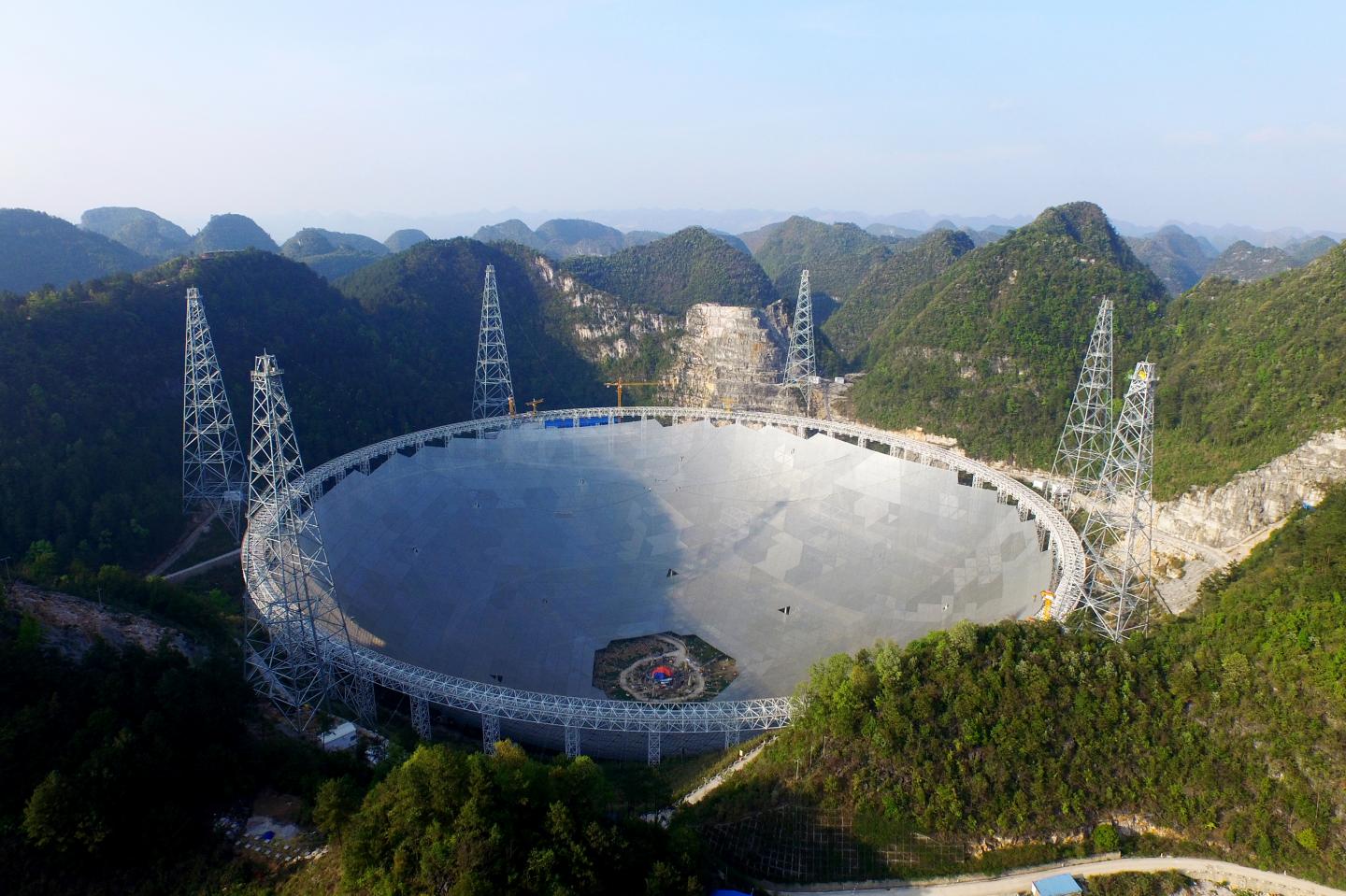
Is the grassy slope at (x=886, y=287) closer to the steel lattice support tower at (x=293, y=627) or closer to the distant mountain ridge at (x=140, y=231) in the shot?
the steel lattice support tower at (x=293, y=627)

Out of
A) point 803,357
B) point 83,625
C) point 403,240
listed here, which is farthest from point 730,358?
point 403,240

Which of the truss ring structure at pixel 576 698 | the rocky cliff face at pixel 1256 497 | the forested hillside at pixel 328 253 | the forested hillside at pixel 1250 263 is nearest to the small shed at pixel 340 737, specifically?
the truss ring structure at pixel 576 698

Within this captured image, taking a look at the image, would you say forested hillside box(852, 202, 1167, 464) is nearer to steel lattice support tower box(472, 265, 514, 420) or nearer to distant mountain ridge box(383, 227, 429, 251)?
steel lattice support tower box(472, 265, 514, 420)

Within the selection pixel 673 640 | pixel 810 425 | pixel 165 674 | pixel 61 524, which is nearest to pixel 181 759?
pixel 165 674

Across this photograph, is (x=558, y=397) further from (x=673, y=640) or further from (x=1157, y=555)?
(x=1157, y=555)

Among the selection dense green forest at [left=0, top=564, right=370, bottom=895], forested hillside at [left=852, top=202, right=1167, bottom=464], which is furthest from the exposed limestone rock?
forested hillside at [left=852, top=202, right=1167, bottom=464]

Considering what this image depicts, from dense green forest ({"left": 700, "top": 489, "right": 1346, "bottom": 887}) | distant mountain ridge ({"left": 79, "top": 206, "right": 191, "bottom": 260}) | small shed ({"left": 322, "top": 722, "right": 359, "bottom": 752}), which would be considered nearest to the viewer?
dense green forest ({"left": 700, "top": 489, "right": 1346, "bottom": 887})

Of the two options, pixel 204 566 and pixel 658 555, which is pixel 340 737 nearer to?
pixel 658 555
